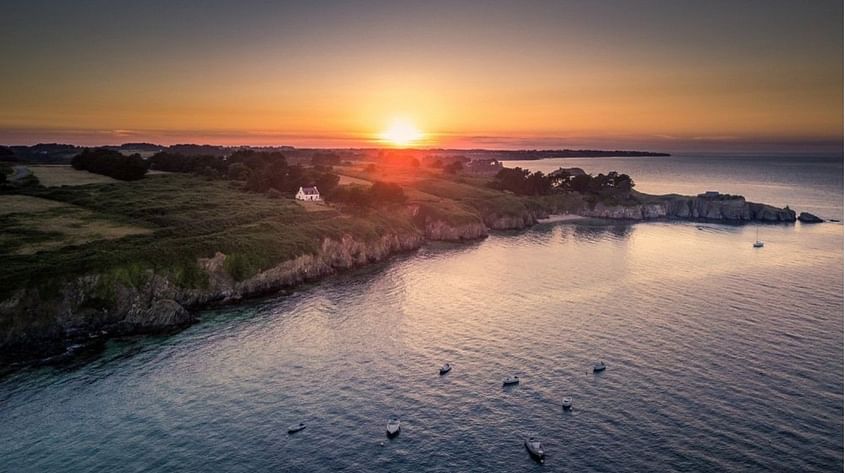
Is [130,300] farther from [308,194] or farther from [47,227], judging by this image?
[308,194]

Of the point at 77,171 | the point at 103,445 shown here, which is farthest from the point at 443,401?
the point at 77,171

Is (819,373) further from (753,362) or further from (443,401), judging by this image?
(443,401)

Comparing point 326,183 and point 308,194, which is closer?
point 308,194

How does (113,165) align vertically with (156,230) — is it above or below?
above

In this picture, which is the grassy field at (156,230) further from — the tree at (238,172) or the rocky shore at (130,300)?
the tree at (238,172)

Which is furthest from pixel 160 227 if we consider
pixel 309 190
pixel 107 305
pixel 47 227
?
pixel 309 190

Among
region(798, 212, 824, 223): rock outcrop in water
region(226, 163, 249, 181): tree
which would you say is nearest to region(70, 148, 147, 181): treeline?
region(226, 163, 249, 181): tree

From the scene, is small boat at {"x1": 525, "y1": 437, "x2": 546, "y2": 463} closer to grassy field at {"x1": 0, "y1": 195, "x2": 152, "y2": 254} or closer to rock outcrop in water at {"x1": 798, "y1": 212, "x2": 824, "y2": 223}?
grassy field at {"x1": 0, "y1": 195, "x2": 152, "y2": 254}
